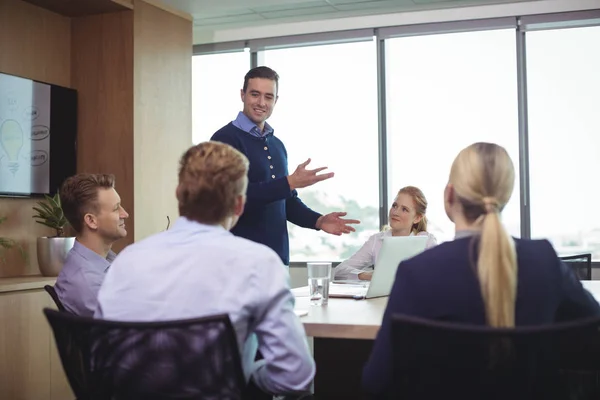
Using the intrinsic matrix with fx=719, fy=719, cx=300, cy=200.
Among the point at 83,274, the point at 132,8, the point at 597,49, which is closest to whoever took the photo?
the point at 83,274

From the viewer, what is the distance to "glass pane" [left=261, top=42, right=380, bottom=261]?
5.88 m

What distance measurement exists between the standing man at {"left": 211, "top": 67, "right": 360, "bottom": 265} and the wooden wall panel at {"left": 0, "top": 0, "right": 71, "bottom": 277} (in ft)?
6.05

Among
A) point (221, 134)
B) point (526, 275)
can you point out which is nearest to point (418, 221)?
point (221, 134)

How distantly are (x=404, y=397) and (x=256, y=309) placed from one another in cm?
33

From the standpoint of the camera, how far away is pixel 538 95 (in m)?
5.43

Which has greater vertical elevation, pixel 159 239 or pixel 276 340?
pixel 159 239

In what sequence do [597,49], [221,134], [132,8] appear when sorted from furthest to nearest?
[597,49] → [132,8] → [221,134]

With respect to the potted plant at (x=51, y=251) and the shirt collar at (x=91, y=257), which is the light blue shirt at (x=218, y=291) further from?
the potted plant at (x=51, y=251)

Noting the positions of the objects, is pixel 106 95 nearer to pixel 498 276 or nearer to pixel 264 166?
pixel 264 166

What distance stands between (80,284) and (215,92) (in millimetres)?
4442

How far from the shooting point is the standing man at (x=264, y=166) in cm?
305

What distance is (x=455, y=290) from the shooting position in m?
1.38

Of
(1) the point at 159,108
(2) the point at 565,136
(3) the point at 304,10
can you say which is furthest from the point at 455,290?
(3) the point at 304,10

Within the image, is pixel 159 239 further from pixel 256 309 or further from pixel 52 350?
pixel 52 350
